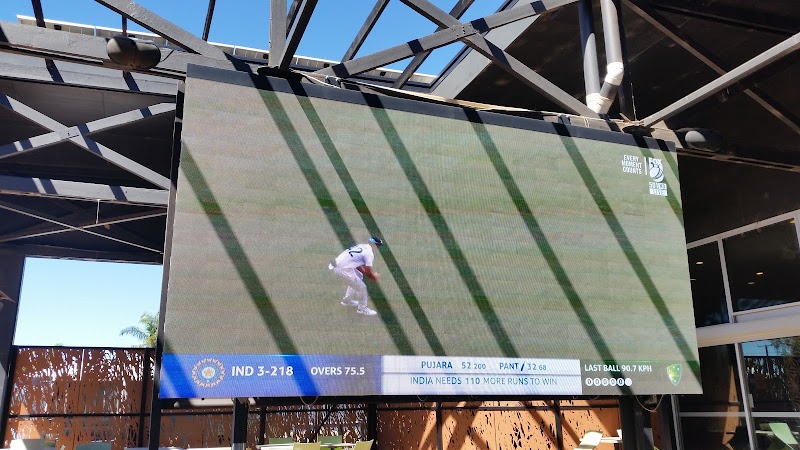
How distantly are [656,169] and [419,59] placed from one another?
337 cm

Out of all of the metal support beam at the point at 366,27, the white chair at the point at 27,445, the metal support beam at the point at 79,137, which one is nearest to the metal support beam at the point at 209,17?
the metal support beam at the point at 366,27

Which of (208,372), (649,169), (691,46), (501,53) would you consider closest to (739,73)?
(691,46)

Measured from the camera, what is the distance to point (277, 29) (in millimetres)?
4883

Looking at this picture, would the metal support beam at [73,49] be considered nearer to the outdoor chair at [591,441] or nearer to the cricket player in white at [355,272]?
the cricket player in white at [355,272]

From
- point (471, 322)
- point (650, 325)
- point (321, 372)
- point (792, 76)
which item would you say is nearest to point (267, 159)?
point (321, 372)

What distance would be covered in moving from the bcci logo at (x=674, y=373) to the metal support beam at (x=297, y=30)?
12.9 ft

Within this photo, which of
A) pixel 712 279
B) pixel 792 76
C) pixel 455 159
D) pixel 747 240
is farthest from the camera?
pixel 712 279

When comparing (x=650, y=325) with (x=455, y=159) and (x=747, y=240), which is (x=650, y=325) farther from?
(x=747, y=240)

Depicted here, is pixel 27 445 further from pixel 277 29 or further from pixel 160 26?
pixel 277 29

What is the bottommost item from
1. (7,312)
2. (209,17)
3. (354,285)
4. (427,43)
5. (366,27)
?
(354,285)

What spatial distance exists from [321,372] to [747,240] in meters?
7.49

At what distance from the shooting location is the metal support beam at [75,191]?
7984 mm

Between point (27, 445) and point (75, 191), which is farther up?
point (75, 191)

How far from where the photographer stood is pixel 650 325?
17.3 feet
